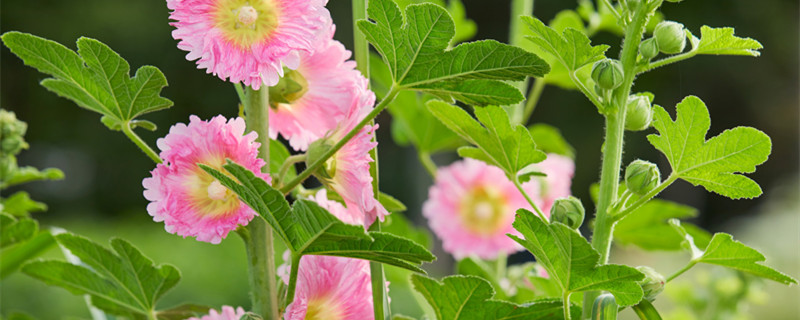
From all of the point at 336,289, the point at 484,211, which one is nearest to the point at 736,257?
the point at 336,289

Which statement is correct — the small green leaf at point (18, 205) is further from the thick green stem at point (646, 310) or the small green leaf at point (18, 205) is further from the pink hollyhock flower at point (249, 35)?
the thick green stem at point (646, 310)

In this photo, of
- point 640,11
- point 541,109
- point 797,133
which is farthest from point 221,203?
point 797,133

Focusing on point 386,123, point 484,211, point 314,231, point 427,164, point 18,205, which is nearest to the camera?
point 314,231

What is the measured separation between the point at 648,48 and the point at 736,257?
86mm

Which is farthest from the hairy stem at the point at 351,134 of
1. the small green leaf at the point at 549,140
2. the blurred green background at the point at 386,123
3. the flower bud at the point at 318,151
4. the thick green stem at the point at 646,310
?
the blurred green background at the point at 386,123

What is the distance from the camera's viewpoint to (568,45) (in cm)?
30

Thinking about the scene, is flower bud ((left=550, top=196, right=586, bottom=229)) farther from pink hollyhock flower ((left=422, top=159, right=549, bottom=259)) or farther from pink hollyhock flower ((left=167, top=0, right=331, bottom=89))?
pink hollyhock flower ((left=422, top=159, right=549, bottom=259))

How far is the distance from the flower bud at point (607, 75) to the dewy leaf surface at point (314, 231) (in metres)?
0.09

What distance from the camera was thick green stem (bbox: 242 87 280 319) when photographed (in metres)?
0.30

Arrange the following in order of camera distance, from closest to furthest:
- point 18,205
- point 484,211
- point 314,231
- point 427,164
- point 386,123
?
point 314,231 < point 18,205 < point 427,164 < point 484,211 < point 386,123

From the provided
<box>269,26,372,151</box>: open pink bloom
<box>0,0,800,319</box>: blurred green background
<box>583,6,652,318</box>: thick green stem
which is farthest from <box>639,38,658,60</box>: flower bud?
<box>0,0,800,319</box>: blurred green background

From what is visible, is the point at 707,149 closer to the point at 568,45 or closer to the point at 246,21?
the point at 568,45

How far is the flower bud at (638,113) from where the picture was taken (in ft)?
1.01

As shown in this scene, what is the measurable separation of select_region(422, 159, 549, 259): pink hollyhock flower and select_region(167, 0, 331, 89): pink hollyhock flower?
16.6 inches
